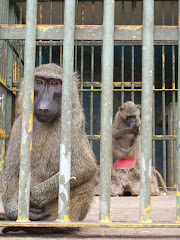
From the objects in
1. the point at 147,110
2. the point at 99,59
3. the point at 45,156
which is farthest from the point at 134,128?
the point at 147,110

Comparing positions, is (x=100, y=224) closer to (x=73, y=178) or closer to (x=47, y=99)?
(x=73, y=178)

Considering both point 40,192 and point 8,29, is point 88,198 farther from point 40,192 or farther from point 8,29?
point 8,29

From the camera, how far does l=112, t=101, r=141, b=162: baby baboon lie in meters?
6.84

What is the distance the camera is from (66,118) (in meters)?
1.93

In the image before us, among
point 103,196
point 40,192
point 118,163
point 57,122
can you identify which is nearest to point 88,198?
point 40,192

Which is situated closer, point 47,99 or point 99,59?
point 47,99

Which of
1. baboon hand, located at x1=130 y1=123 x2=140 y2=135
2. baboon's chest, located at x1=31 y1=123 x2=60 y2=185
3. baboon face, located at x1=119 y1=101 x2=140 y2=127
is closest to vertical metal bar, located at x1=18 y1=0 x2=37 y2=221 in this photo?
baboon's chest, located at x1=31 y1=123 x2=60 y2=185

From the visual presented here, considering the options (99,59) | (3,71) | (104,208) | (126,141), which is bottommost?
(104,208)

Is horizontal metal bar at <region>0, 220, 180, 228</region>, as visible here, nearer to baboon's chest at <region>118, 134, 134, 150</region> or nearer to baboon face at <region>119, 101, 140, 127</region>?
baboon face at <region>119, 101, 140, 127</region>

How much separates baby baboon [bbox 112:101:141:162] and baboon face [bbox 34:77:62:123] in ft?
14.0

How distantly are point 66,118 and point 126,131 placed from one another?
5009 millimetres

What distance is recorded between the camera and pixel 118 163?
7.12m

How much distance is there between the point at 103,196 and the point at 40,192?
0.59 meters

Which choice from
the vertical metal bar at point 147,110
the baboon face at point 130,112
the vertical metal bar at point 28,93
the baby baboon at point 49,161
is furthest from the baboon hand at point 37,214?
the baboon face at point 130,112
